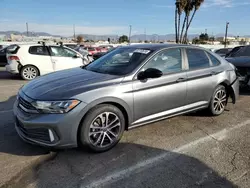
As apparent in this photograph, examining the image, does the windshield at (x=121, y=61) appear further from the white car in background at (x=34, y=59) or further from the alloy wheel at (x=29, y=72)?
→ the alloy wheel at (x=29, y=72)

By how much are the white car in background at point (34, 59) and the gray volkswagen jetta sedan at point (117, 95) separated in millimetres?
5774

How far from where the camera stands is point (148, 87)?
3.50 metres

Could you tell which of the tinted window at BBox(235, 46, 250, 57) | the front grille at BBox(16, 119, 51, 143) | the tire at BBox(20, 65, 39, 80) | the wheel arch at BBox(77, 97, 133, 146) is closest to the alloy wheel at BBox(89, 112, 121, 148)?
the wheel arch at BBox(77, 97, 133, 146)

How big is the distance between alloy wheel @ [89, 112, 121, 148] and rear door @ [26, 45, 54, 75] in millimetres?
7025

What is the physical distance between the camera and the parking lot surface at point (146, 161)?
258 cm

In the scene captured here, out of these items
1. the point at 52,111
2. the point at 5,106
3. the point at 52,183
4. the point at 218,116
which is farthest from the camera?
the point at 5,106

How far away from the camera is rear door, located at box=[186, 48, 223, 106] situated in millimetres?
4086

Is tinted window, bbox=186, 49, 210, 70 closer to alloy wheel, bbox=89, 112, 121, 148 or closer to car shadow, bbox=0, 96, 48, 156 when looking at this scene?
alloy wheel, bbox=89, 112, 121, 148

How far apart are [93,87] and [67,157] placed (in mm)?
1027

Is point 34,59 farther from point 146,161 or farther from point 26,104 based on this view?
point 146,161

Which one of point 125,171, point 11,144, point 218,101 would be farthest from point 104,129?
point 218,101

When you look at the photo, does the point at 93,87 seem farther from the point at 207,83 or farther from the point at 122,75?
the point at 207,83

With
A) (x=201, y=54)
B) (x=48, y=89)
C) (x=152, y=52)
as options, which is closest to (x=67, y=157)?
(x=48, y=89)

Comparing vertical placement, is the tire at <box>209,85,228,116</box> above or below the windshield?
below
